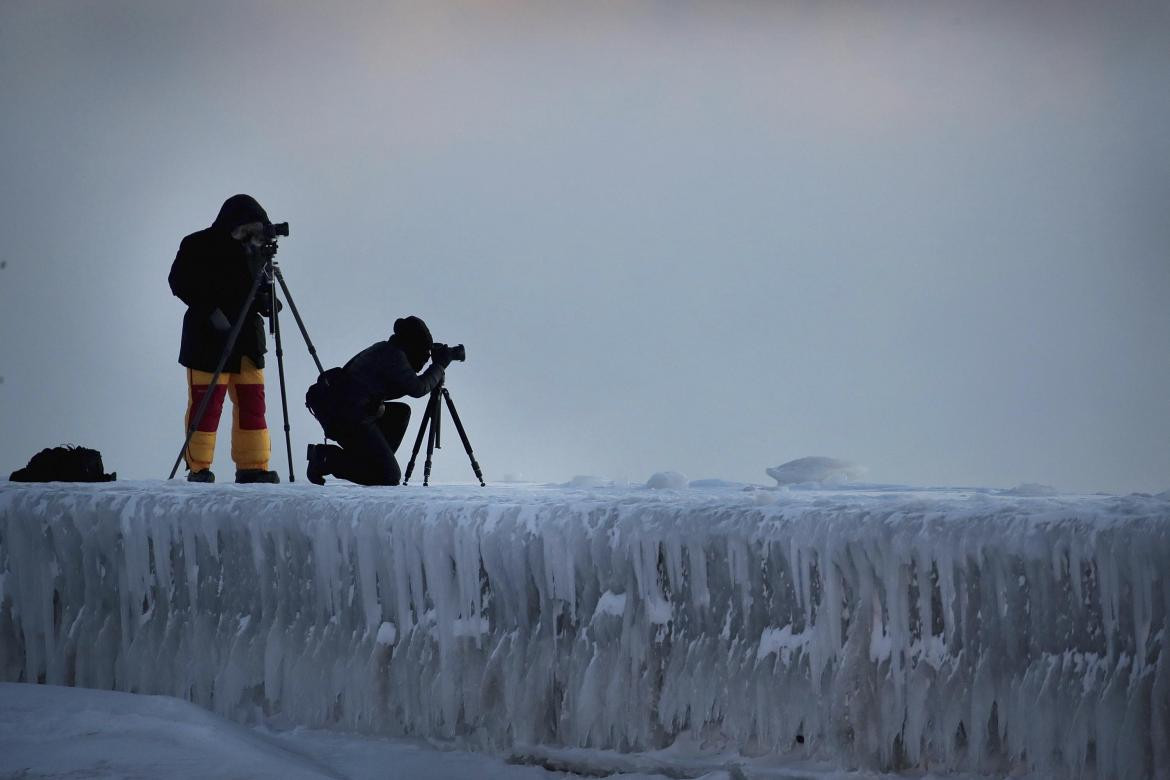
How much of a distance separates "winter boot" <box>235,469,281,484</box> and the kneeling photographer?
292 mm

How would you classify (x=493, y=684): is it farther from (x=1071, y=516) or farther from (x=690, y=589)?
(x=1071, y=516)

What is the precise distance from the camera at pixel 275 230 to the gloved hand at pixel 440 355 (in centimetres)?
54

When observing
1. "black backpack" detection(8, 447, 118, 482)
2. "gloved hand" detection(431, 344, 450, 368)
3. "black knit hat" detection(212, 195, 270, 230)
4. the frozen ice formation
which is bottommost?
the frozen ice formation

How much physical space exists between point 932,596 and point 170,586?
137cm

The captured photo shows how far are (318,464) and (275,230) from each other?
26.9 inches

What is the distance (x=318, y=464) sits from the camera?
306cm

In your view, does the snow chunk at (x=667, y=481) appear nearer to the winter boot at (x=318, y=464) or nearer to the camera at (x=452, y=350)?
the camera at (x=452, y=350)

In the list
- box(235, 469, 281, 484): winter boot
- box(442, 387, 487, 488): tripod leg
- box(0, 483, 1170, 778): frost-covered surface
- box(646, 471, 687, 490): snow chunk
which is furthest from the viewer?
box(235, 469, 281, 484): winter boot

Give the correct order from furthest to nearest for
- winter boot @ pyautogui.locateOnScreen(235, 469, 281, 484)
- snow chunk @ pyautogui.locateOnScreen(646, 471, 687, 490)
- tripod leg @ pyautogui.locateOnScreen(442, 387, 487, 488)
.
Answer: winter boot @ pyautogui.locateOnScreen(235, 469, 281, 484) → tripod leg @ pyautogui.locateOnScreen(442, 387, 487, 488) → snow chunk @ pyautogui.locateOnScreen(646, 471, 687, 490)

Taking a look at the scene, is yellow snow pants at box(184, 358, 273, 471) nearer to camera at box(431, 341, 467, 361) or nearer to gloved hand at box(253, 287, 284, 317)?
gloved hand at box(253, 287, 284, 317)

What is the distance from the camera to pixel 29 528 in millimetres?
2281

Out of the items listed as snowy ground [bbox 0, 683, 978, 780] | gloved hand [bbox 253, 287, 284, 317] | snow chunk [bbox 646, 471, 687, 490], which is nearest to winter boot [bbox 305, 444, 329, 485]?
gloved hand [bbox 253, 287, 284, 317]

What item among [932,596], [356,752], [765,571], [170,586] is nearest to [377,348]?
[170,586]

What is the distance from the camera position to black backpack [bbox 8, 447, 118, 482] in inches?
115
